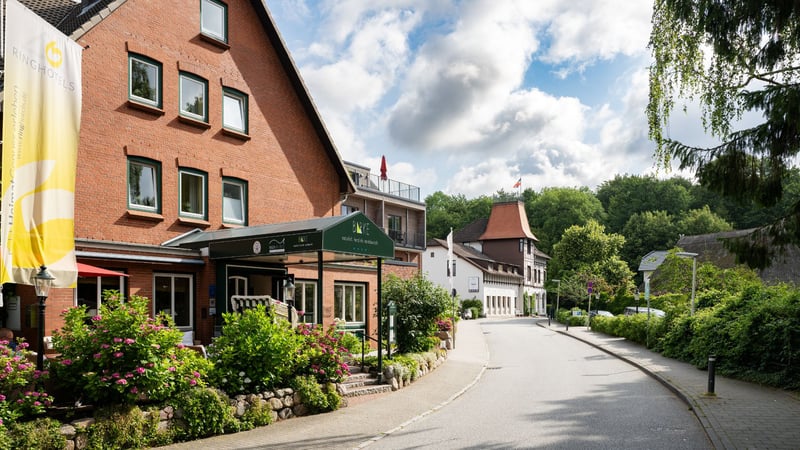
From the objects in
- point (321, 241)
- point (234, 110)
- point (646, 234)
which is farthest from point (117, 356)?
point (646, 234)

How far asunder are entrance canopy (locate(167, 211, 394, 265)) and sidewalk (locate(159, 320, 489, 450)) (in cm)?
348

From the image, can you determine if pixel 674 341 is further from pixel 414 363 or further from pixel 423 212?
pixel 423 212

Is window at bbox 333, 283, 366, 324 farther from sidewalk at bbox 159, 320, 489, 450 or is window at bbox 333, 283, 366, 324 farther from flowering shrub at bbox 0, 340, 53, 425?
flowering shrub at bbox 0, 340, 53, 425

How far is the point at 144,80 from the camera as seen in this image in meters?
16.9

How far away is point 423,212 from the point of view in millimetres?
44469

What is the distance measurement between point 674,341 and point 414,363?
10.6 metres

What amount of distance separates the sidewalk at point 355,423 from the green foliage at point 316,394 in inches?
7.4

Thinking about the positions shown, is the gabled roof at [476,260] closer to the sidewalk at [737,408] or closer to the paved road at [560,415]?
the paved road at [560,415]

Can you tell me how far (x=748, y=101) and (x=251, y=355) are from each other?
9549 millimetres

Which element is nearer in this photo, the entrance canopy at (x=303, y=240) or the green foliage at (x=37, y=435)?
the green foliage at (x=37, y=435)

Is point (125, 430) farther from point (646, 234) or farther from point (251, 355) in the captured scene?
point (646, 234)

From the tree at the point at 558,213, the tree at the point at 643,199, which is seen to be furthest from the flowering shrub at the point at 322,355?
the tree at the point at 643,199

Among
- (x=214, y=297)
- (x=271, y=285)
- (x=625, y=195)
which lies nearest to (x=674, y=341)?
(x=271, y=285)

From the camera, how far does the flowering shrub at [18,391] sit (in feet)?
27.7
